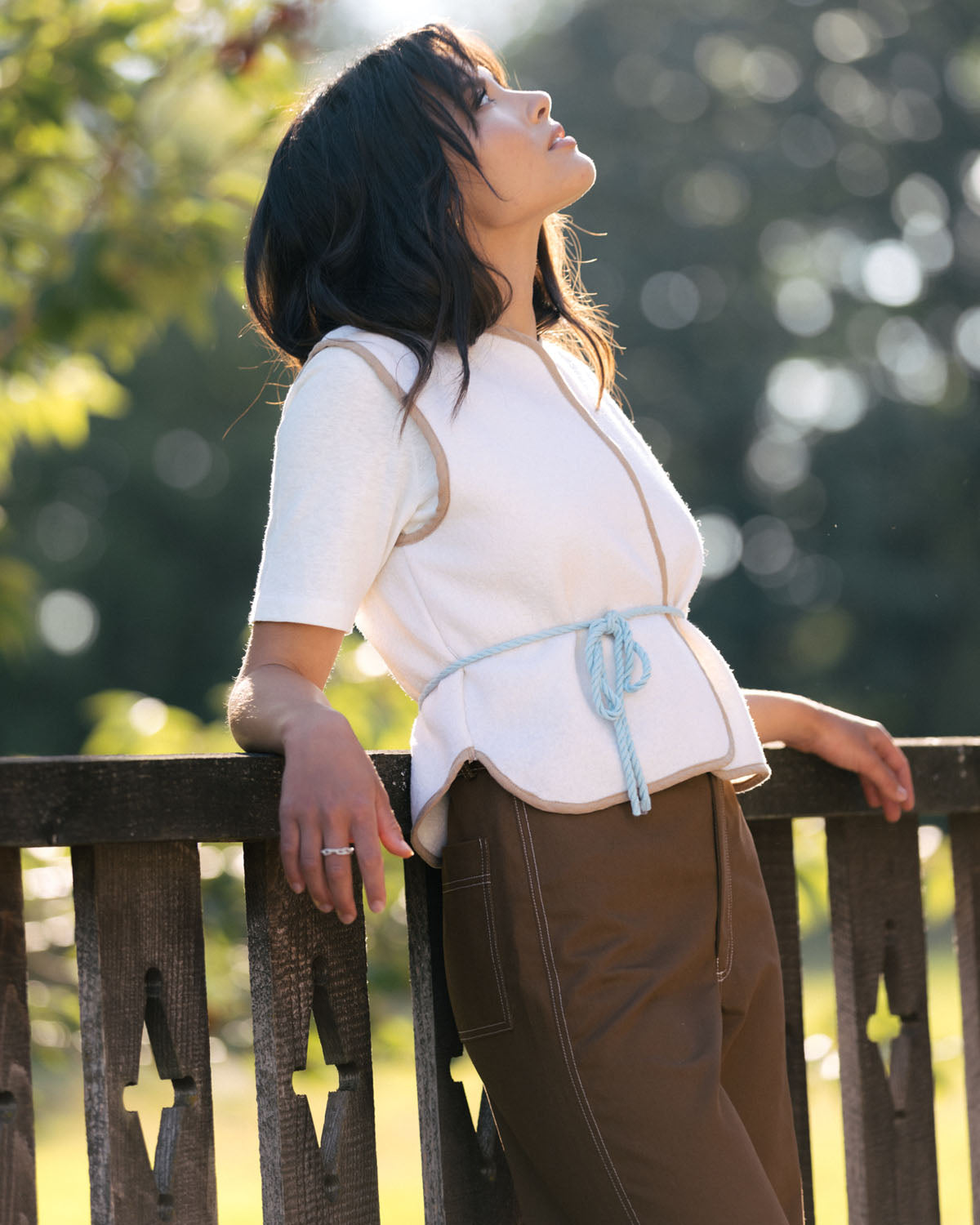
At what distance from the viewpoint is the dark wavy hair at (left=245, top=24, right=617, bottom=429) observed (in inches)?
57.6

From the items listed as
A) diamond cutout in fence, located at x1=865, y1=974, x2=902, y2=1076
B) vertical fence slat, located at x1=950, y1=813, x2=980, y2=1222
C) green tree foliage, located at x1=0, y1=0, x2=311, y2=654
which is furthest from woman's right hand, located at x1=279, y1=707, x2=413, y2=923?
green tree foliage, located at x1=0, y1=0, x2=311, y2=654

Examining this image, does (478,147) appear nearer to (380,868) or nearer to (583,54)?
(380,868)

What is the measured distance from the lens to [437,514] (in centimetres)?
135

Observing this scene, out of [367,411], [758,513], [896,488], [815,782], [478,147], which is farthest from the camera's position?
[758,513]

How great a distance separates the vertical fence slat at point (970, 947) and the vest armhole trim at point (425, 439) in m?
1.03

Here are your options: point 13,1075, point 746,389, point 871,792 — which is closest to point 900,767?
point 871,792

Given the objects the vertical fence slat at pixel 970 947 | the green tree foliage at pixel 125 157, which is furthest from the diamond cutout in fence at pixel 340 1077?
the green tree foliage at pixel 125 157

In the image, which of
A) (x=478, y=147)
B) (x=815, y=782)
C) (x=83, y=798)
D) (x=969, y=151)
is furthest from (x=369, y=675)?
(x=969, y=151)

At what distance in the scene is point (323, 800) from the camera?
1.18 metres

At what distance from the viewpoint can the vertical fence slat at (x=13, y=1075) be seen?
1160mm

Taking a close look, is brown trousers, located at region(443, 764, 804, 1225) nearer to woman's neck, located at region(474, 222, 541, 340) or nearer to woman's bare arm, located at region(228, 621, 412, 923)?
woman's bare arm, located at region(228, 621, 412, 923)

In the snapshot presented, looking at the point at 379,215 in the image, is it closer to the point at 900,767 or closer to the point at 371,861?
the point at 371,861

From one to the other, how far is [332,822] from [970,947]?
1.20 metres

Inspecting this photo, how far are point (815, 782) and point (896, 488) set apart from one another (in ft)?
58.8
